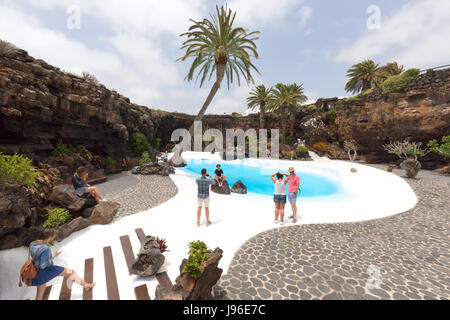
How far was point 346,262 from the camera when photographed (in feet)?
13.8

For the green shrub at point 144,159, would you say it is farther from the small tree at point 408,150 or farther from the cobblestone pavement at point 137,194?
the small tree at point 408,150

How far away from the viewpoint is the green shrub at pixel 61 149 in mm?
10414

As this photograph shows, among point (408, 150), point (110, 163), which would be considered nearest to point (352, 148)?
point (408, 150)

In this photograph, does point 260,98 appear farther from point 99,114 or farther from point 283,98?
point 99,114

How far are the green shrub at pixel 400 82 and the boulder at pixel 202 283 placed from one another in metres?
23.4

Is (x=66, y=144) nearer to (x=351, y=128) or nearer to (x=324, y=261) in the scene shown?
(x=324, y=261)

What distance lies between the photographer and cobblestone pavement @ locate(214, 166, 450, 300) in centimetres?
335

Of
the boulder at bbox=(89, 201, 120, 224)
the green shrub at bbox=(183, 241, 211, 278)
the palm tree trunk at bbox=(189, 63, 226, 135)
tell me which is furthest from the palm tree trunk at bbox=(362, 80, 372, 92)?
the boulder at bbox=(89, 201, 120, 224)

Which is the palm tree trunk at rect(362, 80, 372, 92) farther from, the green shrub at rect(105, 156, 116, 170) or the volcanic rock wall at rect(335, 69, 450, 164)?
the green shrub at rect(105, 156, 116, 170)

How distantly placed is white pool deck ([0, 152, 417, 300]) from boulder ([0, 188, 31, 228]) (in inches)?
24.5

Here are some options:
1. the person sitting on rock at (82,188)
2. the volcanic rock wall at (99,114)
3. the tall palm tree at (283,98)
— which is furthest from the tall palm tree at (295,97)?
the person sitting on rock at (82,188)
